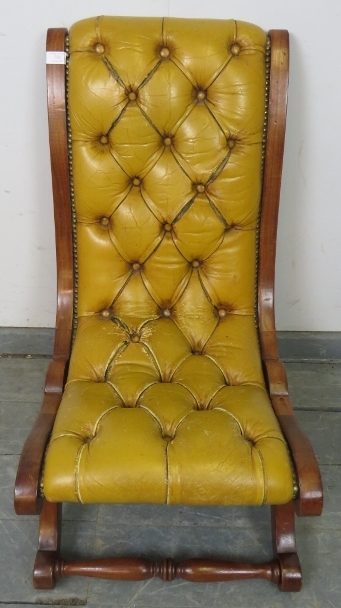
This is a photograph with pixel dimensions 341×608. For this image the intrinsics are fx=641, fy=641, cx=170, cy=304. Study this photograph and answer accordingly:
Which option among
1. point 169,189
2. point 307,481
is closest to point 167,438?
point 307,481

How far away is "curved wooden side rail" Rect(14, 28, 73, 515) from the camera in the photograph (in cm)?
108

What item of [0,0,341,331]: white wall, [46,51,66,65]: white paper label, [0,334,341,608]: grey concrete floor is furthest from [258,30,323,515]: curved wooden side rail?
[46,51,66,65]: white paper label

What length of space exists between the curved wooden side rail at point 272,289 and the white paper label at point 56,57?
16.0 inches

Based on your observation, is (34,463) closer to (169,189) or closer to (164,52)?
(169,189)

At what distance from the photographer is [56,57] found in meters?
1.24

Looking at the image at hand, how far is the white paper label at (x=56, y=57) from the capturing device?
1.24 m

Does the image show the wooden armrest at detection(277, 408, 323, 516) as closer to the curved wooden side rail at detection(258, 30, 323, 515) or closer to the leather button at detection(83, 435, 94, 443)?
the curved wooden side rail at detection(258, 30, 323, 515)

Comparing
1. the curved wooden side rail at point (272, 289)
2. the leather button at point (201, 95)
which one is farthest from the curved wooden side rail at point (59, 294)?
Result: the curved wooden side rail at point (272, 289)

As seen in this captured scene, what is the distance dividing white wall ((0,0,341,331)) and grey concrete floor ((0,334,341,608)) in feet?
1.10

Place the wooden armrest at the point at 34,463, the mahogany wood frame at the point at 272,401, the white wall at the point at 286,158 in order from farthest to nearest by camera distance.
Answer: the white wall at the point at 286,158 → the mahogany wood frame at the point at 272,401 → the wooden armrest at the point at 34,463

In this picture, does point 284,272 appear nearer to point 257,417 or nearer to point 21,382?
point 257,417

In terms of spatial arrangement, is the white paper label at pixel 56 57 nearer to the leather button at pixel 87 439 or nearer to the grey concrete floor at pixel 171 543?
the leather button at pixel 87 439

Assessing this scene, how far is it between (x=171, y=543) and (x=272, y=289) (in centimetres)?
58

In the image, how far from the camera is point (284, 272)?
65.2 inches
